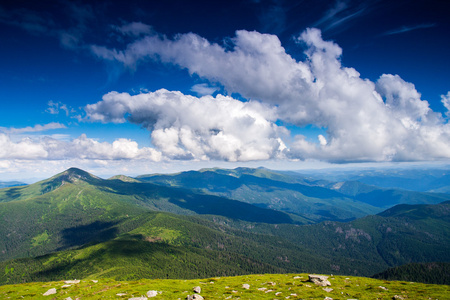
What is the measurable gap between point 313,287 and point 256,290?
13.7 m

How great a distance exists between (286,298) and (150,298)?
1101 inches

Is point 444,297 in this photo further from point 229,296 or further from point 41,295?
point 41,295

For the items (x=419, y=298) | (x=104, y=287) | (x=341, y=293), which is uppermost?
(x=419, y=298)

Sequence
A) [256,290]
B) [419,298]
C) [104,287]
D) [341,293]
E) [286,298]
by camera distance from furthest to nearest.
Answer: [104,287] < [256,290] < [341,293] < [286,298] < [419,298]

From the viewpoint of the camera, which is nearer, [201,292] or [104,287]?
[201,292]

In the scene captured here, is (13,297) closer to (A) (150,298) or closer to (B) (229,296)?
(A) (150,298)

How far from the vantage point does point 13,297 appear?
52.2 metres

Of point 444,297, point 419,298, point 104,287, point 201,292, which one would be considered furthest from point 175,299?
point 444,297

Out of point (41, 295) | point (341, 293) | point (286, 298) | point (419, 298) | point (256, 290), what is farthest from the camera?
point (41, 295)

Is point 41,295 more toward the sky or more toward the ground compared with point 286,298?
more toward the ground

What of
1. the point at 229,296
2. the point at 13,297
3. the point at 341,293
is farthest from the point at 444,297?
the point at 13,297

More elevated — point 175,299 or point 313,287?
point 175,299

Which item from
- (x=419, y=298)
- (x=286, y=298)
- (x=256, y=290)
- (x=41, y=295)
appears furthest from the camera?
(x=41, y=295)

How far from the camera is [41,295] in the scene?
170 feet
